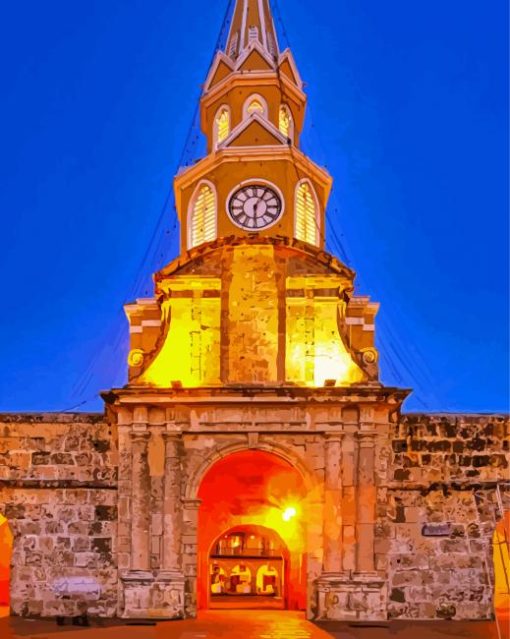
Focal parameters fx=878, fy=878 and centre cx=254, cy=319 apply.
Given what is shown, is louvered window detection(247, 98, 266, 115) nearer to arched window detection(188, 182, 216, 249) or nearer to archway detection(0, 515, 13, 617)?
arched window detection(188, 182, 216, 249)

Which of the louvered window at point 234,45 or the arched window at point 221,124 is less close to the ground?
the louvered window at point 234,45

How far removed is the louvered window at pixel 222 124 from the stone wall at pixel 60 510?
14302mm

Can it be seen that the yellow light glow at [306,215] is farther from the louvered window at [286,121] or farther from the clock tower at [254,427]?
the clock tower at [254,427]

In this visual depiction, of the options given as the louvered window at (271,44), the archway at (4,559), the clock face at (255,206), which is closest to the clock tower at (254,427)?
the archway at (4,559)

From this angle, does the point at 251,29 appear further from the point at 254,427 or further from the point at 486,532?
the point at 486,532

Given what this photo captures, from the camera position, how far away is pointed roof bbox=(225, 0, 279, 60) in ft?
108

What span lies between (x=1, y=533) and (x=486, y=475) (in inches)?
592

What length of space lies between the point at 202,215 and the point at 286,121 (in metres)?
5.07

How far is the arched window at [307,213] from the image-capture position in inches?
1146

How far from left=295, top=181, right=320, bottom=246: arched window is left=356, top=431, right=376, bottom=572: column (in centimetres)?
1073

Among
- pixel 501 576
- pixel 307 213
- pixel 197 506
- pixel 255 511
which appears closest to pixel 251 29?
pixel 307 213

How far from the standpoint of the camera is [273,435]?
1977 centimetres

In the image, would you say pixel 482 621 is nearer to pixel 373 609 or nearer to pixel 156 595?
pixel 373 609

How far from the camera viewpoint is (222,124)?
31828mm
